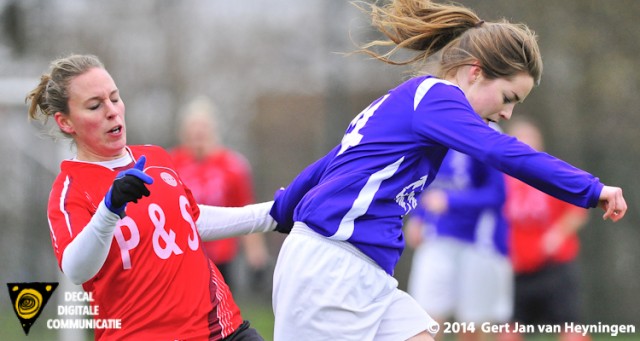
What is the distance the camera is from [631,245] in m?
12.8

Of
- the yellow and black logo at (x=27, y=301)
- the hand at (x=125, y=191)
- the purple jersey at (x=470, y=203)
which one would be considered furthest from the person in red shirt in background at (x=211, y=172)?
the hand at (x=125, y=191)

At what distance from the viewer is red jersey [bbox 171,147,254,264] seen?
731 centimetres

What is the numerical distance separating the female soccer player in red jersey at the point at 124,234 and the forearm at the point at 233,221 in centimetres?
17

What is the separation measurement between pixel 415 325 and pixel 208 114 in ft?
14.7

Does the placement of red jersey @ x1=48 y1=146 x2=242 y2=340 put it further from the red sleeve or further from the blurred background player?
the blurred background player

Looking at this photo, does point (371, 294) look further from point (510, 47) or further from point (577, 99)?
point (577, 99)

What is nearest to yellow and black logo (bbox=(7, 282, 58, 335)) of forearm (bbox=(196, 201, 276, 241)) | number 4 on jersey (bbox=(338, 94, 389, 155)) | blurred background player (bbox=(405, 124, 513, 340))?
forearm (bbox=(196, 201, 276, 241))

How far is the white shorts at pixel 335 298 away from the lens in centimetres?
329

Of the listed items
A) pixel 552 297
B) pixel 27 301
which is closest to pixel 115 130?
pixel 27 301

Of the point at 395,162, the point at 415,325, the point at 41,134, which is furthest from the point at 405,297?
the point at 41,134

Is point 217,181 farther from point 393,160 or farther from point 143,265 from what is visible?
point 393,160

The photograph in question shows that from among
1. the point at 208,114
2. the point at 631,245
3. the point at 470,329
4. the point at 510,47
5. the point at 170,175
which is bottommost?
the point at 631,245

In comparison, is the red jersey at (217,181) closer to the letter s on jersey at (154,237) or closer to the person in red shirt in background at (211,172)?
the person in red shirt in background at (211,172)

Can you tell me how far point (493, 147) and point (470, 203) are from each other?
4.15m
